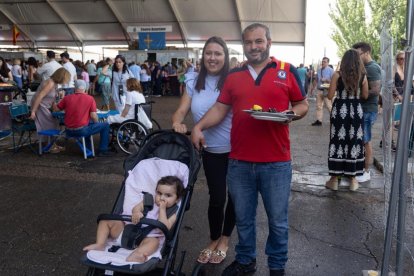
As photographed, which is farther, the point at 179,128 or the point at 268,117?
the point at 179,128

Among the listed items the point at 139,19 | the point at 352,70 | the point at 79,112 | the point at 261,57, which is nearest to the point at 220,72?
the point at 261,57

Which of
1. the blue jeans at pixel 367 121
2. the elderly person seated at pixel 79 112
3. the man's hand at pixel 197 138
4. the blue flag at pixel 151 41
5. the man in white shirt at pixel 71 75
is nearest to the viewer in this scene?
the man's hand at pixel 197 138

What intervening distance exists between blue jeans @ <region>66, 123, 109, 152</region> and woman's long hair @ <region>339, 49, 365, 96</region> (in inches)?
171

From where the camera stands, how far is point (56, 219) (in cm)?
462

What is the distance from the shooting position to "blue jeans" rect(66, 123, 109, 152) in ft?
23.5

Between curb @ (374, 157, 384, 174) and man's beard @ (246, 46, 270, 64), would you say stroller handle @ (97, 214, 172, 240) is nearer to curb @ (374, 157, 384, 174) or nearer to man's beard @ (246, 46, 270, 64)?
man's beard @ (246, 46, 270, 64)

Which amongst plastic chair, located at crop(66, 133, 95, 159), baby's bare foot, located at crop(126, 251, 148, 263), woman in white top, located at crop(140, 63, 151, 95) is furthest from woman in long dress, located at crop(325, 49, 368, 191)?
woman in white top, located at crop(140, 63, 151, 95)

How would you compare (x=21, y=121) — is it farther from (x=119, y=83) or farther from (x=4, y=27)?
(x=4, y=27)

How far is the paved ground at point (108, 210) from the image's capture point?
3.65 meters

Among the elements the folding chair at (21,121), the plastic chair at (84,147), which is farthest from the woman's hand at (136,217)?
the folding chair at (21,121)

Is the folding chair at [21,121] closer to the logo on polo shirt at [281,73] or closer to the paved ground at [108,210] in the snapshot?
the paved ground at [108,210]

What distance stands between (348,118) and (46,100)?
5.43 metres

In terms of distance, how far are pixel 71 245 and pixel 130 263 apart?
68.4 inches

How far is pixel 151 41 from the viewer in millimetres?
27031
